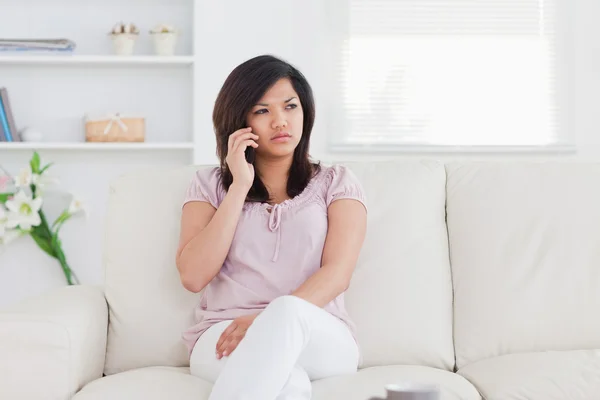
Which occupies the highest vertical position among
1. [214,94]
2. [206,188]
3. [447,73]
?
[447,73]

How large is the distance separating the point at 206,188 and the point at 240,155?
13cm

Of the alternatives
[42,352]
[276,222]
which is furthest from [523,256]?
A: [42,352]

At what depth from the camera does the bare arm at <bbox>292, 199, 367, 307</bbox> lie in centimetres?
188

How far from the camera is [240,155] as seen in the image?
2090 millimetres

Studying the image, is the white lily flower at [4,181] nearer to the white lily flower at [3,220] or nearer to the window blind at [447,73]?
the white lily flower at [3,220]

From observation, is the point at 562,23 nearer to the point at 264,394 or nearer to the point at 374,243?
the point at 374,243

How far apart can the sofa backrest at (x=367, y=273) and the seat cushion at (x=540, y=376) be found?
17cm

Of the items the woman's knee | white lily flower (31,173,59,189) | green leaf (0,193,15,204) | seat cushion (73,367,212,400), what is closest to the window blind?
white lily flower (31,173,59,189)

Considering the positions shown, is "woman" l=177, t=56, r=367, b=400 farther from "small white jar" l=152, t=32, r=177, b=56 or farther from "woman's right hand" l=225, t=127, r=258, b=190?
"small white jar" l=152, t=32, r=177, b=56

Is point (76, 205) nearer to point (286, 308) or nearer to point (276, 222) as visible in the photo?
point (276, 222)

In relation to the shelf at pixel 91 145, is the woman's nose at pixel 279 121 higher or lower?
lower

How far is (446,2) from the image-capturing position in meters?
4.08

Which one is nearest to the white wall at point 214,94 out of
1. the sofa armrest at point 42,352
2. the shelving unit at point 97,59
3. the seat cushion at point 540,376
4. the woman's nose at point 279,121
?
A: the shelving unit at point 97,59

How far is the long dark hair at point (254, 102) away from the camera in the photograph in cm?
210
